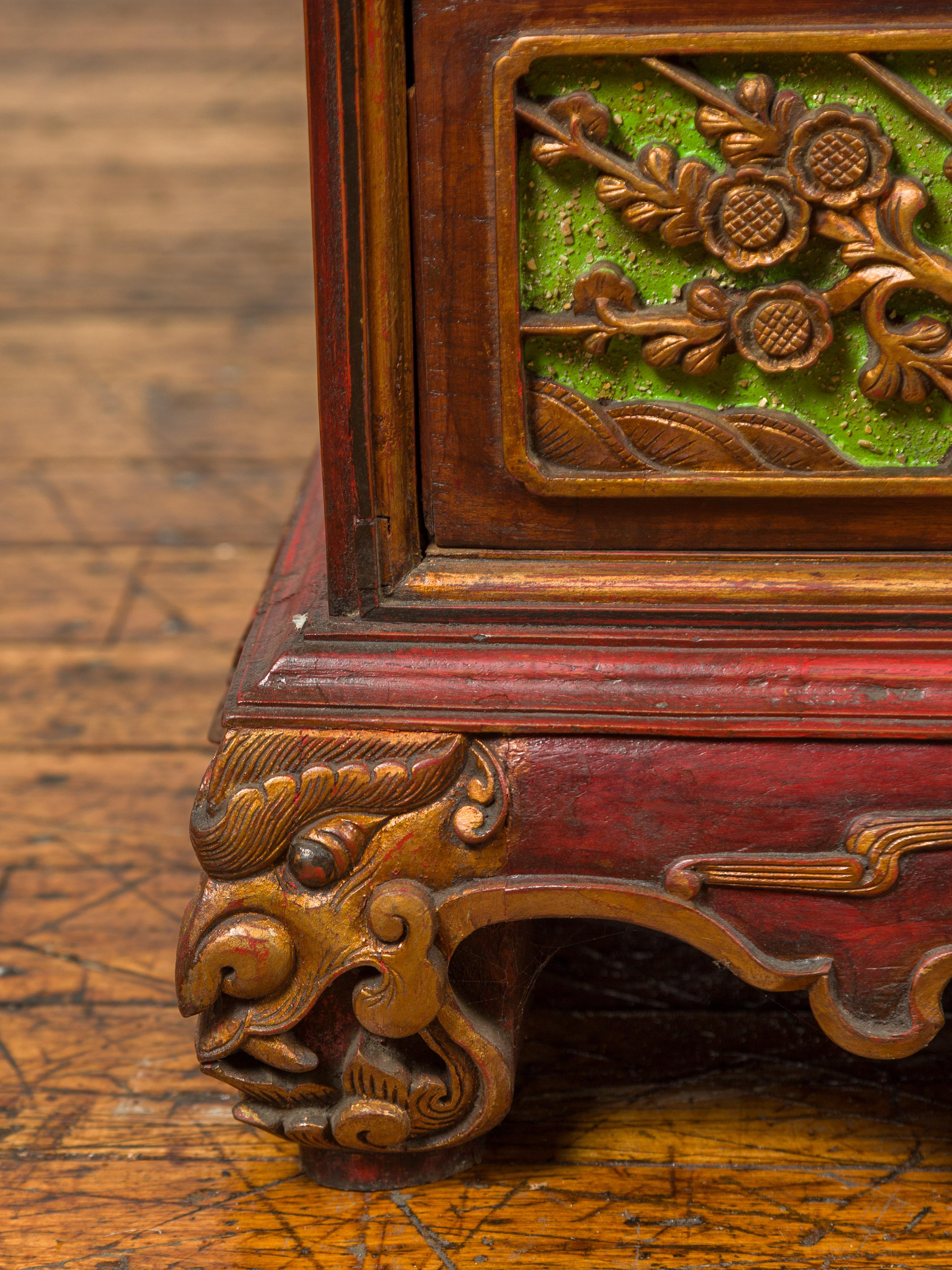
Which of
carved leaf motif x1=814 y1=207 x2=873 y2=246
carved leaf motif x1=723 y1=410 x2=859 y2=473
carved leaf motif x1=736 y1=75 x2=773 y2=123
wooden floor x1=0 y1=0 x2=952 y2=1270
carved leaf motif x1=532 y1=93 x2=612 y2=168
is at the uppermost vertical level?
carved leaf motif x1=736 y1=75 x2=773 y2=123

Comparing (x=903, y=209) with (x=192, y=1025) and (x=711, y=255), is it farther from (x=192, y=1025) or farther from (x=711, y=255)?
(x=192, y=1025)

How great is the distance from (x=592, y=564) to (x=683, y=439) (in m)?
0.07

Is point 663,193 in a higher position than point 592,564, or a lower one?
higher

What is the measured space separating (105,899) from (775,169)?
2.01 feet

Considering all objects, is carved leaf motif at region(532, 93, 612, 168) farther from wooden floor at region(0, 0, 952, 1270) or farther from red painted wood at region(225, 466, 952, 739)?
wooden floor at region(0, 0, 952, 1270)

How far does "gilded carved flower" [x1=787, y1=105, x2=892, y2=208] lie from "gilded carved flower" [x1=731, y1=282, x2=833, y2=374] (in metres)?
0.04

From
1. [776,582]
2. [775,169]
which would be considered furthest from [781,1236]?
[775,169]

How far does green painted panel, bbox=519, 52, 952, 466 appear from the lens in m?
0.68

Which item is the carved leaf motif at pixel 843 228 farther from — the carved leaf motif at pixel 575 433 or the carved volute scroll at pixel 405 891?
the carved volute scroll at pixel 405 891

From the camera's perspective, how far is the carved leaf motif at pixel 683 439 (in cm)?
72

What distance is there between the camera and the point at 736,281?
0.71 meters

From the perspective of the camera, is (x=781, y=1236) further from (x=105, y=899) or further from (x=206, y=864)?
(x=105, y=899)

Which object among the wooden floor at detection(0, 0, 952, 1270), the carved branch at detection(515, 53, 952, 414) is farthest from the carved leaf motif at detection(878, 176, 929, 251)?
the wooden floor at detection(0, 0, 952, 1270)

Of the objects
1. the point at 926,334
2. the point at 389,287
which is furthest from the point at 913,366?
the point at 389,287
